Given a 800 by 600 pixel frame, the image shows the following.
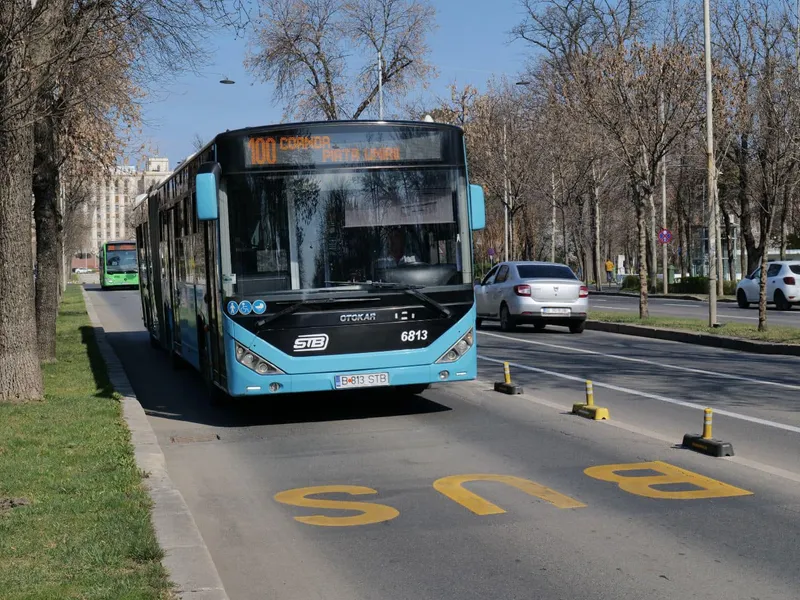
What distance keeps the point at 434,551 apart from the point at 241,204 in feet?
18.9

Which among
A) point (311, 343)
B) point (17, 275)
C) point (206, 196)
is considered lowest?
point (311, 343)

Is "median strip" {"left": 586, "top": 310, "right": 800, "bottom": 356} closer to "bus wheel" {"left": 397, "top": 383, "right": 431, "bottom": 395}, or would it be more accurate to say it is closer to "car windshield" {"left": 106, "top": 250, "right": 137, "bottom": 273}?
"bus wheel" {"left": 397, "top": 383, "right": 431, "bottom": 395}

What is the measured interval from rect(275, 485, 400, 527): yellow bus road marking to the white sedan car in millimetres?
17038

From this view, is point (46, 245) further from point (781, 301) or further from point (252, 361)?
point (781, 301)

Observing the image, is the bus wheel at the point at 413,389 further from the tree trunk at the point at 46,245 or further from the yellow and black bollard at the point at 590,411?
the tree trunk at the point at 46,245

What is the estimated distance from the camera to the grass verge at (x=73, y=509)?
5.30 metres

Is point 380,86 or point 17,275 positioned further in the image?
point 380,86

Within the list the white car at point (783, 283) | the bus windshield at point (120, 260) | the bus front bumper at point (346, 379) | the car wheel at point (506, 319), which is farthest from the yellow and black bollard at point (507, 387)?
the bus windshield at point (120, 260)

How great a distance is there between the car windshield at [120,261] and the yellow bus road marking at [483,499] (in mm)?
60432

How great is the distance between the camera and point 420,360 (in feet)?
38.0

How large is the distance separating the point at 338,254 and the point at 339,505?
4.06 metres

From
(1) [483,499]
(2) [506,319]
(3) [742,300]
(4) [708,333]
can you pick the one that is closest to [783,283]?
(3) [742,300]

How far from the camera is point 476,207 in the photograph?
38.6 feet

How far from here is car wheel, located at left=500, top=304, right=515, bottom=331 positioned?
1012 inches
